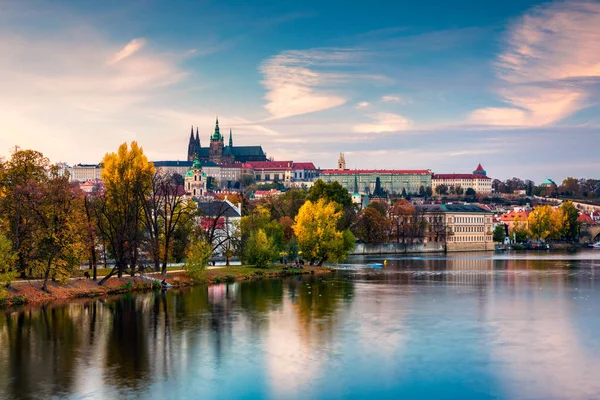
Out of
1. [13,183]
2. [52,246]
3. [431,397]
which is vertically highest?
[13,183]

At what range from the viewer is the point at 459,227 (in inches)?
5664

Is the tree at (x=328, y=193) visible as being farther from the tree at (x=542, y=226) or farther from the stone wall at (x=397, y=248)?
the tree at (x=542, y=226)

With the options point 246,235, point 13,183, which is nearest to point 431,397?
point 13,183

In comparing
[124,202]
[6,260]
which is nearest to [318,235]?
[124,202]

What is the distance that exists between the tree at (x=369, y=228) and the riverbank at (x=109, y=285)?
45474mm

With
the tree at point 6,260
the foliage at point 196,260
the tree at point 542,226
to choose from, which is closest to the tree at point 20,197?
the tree at point 6,260

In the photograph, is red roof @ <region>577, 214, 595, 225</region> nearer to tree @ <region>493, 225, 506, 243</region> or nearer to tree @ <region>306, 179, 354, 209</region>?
tree @ <region>493, 225, 506, 243</region>

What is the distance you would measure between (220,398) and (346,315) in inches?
702

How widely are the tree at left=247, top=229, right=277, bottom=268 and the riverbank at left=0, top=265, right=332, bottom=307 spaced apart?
0.79 meters

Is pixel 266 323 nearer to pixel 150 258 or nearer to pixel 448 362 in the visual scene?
pixel 448 362

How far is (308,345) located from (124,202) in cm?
2624

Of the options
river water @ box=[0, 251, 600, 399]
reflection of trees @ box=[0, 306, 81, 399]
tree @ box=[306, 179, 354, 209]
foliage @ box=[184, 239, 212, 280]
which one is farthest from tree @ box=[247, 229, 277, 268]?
tree @ box=[306, 179, 354, 209]

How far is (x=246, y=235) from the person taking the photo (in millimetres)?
71625

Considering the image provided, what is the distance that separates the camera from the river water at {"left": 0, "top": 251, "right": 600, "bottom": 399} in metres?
26.1
